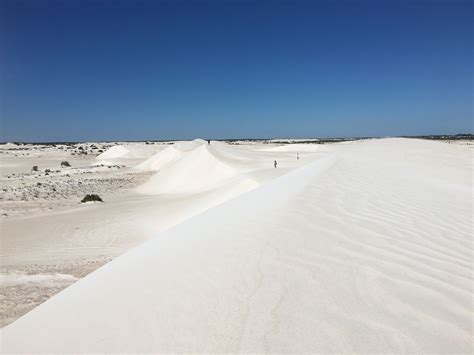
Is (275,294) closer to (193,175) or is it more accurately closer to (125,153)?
(193,175)

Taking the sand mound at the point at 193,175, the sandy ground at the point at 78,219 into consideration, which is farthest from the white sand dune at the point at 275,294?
the sand mound at the point at 193,175

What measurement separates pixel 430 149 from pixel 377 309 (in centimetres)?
1976

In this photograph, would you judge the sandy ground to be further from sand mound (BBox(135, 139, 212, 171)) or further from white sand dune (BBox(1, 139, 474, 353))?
sand mound (BBox(135, 139, 212, 171))

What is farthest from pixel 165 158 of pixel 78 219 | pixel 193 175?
pixel 78 219

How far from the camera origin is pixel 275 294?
2248 millimetres

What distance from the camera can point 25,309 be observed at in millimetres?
4449

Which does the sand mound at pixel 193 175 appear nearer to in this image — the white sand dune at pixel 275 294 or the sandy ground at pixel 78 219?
the sandy ground at pixel 78 219

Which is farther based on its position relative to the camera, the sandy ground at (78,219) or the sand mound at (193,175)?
the sand mound at (193,175)

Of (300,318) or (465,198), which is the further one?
(465,198)

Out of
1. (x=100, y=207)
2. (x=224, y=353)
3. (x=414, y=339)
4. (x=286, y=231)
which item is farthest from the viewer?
(x=100, y=207)

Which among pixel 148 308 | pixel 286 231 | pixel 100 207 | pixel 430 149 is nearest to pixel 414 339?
pixel 148 308

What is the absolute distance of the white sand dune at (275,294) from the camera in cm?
184

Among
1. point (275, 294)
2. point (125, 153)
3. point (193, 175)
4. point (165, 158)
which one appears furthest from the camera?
point (125, 153)

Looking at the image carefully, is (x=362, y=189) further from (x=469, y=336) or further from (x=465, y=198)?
(x=469, y=336)
